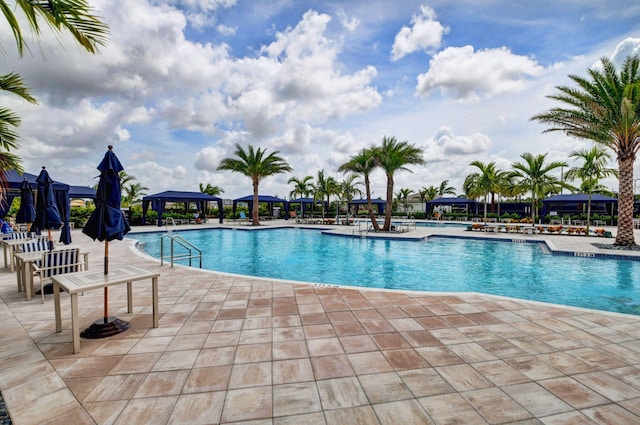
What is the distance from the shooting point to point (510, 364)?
2988 mm

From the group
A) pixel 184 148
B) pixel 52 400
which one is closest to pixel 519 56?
pixel 52 400

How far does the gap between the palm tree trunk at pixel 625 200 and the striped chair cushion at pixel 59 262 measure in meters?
18.3

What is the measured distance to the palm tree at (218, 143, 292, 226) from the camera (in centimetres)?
2412

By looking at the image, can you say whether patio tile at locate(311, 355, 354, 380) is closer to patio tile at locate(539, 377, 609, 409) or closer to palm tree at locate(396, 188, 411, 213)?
patio tile at locate(539, 377, 609, 409)

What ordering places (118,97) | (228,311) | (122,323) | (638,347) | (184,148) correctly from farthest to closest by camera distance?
(184,148) < (118,97) < (228,311) < (122,323) < (638,347)

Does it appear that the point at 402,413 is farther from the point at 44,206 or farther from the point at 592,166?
the point at 592,166

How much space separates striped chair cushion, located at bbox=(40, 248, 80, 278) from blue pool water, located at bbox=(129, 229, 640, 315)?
481cm

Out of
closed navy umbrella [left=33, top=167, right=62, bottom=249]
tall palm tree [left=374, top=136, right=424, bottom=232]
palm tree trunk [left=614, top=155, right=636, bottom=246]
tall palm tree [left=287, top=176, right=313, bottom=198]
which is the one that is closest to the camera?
closed navy umbrella [left=33, top=167, right=62, bottom=249]

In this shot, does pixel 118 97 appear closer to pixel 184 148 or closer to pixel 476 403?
pixel 184 148

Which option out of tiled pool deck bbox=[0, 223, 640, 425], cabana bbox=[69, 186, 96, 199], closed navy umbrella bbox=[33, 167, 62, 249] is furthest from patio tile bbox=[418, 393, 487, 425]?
cabana bbox=[69, 186, 96, 199]

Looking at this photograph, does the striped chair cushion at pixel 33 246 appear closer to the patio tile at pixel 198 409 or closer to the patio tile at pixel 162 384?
the patio tile at pixel 162 384

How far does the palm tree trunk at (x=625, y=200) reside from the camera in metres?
11.9

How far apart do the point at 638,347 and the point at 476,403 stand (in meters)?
2.59

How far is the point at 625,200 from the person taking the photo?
39.7 ft
